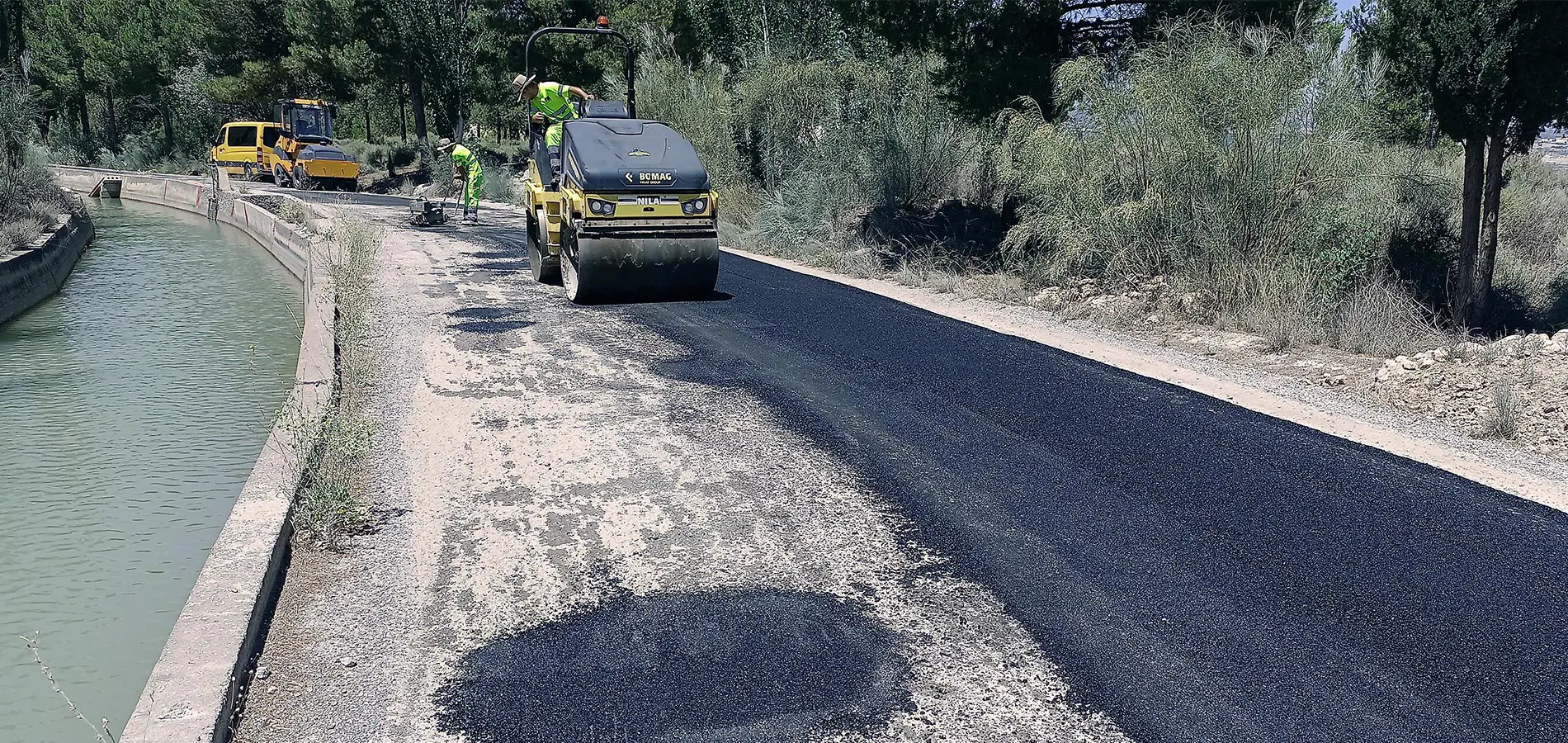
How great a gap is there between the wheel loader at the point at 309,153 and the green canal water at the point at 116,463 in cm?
1855

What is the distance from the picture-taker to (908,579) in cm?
470

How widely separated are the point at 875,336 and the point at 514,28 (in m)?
29.6

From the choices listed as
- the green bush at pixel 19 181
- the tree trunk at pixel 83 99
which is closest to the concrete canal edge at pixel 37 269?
the green bush at pixel 19 181

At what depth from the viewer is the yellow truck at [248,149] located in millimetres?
38406

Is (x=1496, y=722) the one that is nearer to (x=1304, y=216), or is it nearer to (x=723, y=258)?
(x=1304, y=216)

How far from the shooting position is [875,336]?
385 inches

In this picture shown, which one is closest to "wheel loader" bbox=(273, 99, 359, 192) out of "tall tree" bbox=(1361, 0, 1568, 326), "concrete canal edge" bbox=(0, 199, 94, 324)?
"concrete canal edge" bbox=(0, 199, 94, 324)

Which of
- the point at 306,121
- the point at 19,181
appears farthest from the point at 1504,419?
the point at 306,121

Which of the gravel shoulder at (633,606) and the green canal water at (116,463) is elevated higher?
the gravel shoulder at (633,606)

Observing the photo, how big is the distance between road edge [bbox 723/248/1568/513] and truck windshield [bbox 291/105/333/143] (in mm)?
29786

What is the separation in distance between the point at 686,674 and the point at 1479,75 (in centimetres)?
848

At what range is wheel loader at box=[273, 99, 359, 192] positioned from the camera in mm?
34625

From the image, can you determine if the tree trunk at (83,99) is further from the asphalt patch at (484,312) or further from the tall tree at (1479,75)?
the tall tree at (1479,75)

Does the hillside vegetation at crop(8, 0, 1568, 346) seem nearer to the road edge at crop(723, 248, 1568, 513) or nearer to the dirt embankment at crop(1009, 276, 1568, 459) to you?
the dirt embankment at crop(1009, 276, 1568, 459)
